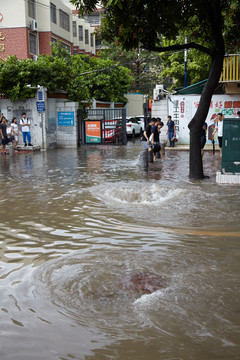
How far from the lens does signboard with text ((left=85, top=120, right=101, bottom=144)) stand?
23984mm

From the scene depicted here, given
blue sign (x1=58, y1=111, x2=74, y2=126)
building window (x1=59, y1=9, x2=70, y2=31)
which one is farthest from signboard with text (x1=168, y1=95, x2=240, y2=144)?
building window (x1=59, y1=9, x2=70, y2=31)

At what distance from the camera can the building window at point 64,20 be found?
41812 millimetres

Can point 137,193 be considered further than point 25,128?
No

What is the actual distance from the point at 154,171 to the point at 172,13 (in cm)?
481

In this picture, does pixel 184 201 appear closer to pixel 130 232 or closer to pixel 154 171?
pixel 130 232

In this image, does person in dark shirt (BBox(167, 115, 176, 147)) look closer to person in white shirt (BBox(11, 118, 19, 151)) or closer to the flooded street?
person in white shirt (BBox(11, 118, 19, 151))

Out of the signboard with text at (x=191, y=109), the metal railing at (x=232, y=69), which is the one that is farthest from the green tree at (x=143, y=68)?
the metal railing at (x=232, y=69)

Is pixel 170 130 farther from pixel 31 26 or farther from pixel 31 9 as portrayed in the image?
pixel 31 9

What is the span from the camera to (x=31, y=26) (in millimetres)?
35906

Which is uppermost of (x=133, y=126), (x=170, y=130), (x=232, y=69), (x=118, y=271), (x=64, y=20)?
(x=64, y=20)

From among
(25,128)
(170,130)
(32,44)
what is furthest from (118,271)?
(32,44)

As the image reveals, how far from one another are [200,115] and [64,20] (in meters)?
35.0

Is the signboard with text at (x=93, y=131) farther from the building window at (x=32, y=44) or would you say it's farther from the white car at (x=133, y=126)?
the building window at (x=32, y=44)

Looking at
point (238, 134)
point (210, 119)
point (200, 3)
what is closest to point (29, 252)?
point (238, 134)
